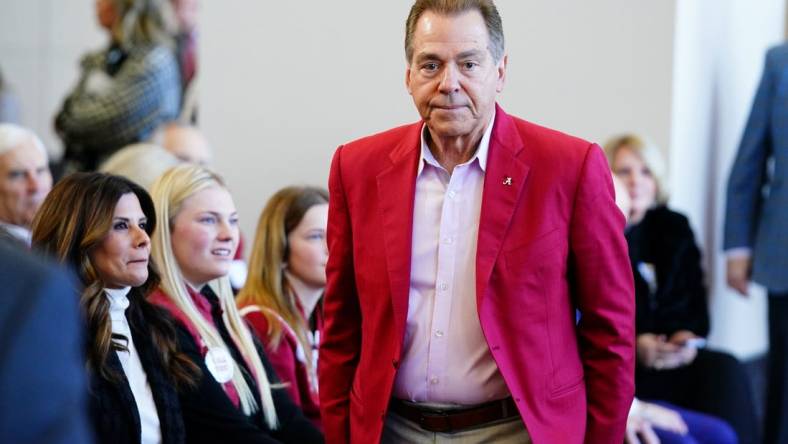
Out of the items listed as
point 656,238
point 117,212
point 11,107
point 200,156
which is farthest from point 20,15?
point 117,212

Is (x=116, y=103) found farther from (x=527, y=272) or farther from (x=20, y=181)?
(x=527, y=272)

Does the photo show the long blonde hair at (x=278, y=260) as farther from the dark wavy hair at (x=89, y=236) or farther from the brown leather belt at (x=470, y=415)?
the brown leather belt at (x=470, y=415)

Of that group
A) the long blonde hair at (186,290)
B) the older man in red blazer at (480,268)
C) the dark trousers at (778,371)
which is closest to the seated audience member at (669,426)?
the dark trousers at (778,371)

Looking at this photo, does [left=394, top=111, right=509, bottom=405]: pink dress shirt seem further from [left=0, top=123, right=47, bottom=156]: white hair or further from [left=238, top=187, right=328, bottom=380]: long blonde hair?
[left=0, top=123, right=47, bottom=156]: white hair

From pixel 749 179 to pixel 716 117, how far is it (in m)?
0.49

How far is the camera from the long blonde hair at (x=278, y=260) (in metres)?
3.34

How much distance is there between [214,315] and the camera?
300 cm

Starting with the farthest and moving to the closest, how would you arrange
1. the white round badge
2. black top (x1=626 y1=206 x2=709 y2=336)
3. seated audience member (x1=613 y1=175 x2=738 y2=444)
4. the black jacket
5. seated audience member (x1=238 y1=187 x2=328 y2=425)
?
1. black top (x1=626 y1=206 x2=709 y2=336)
2. seated audience member (x1=613 y1=175 x2=738 y2=444)
3. seated audience member (x1=238 y1=187 x2=328 y2=425)
4. the white round badge
5. the black jacket

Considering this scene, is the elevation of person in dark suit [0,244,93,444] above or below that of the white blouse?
above

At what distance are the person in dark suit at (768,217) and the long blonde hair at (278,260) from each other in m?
2.01

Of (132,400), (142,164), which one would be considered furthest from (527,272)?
(142,164)

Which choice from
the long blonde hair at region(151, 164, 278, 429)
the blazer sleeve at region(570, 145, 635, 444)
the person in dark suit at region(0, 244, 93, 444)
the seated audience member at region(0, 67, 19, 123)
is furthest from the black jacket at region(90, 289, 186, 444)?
the seated audience member at region(0, 67, 19, 123)

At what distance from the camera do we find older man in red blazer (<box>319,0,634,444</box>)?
2078 millimetres

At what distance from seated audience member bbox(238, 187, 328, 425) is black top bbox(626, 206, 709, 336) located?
149 cm
